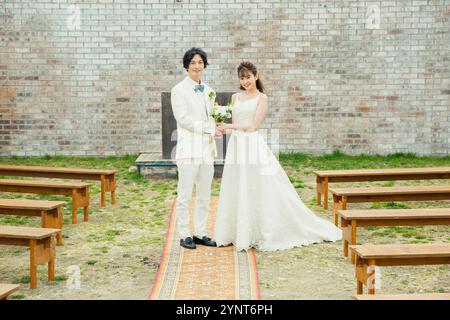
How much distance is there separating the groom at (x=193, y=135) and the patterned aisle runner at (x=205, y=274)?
0.91ft

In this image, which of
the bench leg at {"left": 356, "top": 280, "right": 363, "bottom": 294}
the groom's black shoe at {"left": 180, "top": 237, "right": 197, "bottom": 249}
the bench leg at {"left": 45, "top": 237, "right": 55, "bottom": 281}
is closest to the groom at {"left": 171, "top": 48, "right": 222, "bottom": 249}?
the groom's black shoe at {"left": 180, "top": 237, "right": 197, "bottom": 249}

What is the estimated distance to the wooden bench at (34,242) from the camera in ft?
18.1

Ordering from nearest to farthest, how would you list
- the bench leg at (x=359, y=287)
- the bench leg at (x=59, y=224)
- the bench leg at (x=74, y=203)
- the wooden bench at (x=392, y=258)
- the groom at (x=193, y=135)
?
the wooden bench at (x=392, y=258) → the bench leg at (x=359, y=287) → the groom at (x=193, y=135) → the bench leg at (x=59, y=224) → the bench leg at (x=74, y=203)

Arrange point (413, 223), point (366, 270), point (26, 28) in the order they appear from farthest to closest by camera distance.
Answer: point (26, 28) → point (413, 223) → point (366, 270)

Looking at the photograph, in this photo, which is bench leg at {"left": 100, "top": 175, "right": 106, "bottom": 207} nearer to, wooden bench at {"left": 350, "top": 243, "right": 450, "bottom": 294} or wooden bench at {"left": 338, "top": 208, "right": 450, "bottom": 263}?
wooden bench at {"left": 338, "top": 208, "right": 450, "bottom": 263}

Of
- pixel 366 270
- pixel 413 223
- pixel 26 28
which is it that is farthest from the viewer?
pixel 26 28

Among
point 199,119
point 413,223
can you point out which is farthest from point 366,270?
point 199,119

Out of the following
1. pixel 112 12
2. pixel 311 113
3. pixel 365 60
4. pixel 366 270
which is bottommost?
pixel 366 270

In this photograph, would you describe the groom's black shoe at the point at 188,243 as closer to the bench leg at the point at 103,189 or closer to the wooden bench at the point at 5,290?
the bench leg at the point at 103,189

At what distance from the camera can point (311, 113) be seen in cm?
1234

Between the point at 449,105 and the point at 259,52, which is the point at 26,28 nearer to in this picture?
the point at 259,52

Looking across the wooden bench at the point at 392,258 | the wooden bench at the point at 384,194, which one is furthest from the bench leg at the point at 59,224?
the wooden bench at the point at 392,258

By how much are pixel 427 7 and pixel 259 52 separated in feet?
10.3

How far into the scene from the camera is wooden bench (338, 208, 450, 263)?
6148 mm
